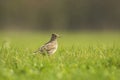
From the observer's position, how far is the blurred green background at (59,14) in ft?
144

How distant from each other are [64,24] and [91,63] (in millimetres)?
33317

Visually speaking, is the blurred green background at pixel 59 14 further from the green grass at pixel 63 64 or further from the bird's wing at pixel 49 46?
the green grass at pixel 63 64

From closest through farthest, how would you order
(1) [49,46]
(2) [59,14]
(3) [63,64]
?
(3) [63,64]
(1) [49,46]
(2) [59,14]

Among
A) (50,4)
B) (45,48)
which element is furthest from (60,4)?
(45,48)

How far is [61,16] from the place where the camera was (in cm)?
4488

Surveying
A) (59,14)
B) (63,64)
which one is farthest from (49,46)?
(59,14)

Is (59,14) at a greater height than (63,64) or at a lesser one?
lesser

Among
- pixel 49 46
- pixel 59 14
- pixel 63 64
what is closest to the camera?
→ pixel 63 64

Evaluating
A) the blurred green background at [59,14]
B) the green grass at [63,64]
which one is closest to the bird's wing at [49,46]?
the green grass at [63,64]

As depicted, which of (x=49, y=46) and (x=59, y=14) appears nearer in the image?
(x=49, y=46)

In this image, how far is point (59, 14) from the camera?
4425 cm

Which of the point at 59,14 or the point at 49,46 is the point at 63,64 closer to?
the point at 49,46

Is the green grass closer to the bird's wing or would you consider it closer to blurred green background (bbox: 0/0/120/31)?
the bird's wing

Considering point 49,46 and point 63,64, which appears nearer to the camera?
point 63,64
